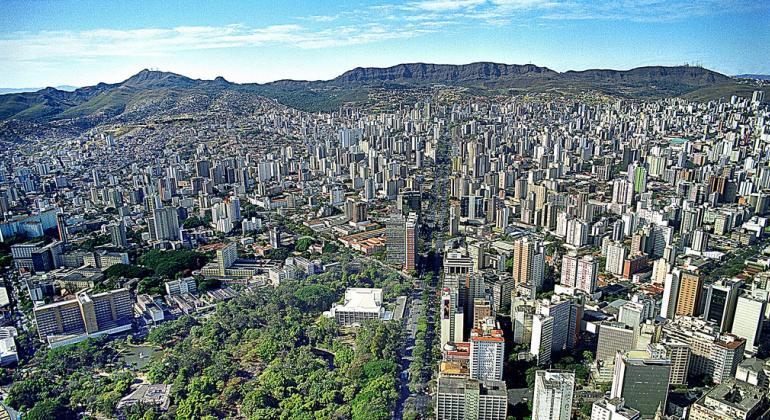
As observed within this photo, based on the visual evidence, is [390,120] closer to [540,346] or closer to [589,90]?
[589,90]

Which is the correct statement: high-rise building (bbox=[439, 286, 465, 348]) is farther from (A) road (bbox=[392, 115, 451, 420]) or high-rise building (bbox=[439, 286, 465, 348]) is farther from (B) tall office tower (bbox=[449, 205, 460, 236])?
(B) tall office tower (bbox=[449, 205, 460, 236])

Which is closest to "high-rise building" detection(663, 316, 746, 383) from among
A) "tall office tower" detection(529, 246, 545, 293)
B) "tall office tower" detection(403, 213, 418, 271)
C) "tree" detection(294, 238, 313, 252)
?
"tall office tower" detection(529, 246, 545, 293)

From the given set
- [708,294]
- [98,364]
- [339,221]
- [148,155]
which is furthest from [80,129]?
[708,294]

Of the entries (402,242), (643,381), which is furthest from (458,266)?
(643,381)

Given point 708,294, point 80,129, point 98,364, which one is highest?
point 80,129

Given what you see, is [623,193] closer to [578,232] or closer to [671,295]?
[578,232]
